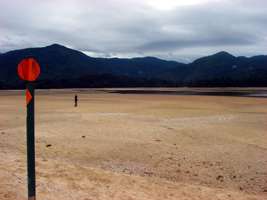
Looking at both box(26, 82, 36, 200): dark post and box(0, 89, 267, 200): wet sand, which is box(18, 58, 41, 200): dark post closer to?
box(26, 82, 36, 200): dark post

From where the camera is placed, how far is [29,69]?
4508 millimetres

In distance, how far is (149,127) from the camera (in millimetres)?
16234

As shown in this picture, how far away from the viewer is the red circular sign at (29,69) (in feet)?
14.7

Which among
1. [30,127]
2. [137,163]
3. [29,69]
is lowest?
[137,163]

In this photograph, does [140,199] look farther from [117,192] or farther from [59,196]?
[59,196]

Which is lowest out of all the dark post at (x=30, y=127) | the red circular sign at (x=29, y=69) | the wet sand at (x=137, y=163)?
the wet sand at (x=137, y=163)

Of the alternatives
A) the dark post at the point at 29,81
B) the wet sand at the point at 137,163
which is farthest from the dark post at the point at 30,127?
the wet sand at the point at 137,163

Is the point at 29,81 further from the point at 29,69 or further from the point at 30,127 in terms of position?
the point at 30,127

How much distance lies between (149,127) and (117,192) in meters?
9.40

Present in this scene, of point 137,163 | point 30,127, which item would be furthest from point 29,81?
point 137,163

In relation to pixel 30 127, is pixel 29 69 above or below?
above

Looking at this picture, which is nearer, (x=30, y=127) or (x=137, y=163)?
(x=30, y=127)

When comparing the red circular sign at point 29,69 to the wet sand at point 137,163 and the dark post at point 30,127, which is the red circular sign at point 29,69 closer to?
the dark post at point 30,127

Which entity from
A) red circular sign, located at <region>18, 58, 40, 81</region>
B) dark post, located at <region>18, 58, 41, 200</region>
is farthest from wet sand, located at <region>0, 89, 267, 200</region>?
red circular sign, located at <region>18, 58, 40, 81</region>
